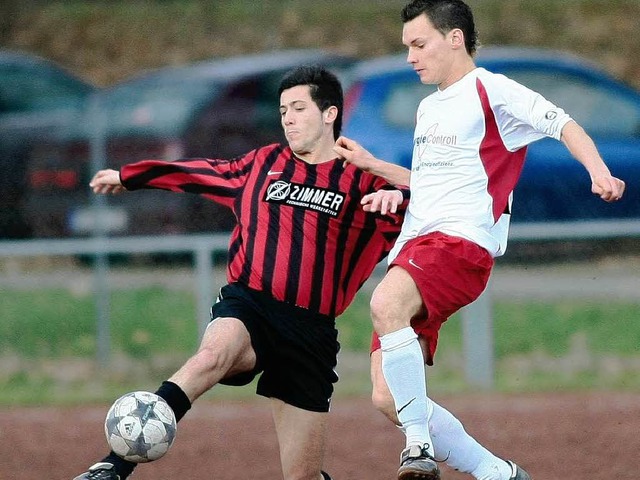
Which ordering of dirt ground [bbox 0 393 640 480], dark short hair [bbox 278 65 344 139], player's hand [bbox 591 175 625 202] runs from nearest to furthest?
player's hand [bbox 591 175 625 202], dark short hair [bbox 278 65 344 139], dirt ground [bbox 0 393 640 480]

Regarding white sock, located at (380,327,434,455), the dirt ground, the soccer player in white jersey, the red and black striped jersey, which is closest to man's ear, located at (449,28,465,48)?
the soccer player in white jersey

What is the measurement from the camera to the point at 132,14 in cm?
1916

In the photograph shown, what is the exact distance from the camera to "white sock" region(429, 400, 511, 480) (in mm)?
5766

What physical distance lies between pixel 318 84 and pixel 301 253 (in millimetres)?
719

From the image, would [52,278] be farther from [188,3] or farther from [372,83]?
[188,3]

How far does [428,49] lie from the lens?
5.65 m

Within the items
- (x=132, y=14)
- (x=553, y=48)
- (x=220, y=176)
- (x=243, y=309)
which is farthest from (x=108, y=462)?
(x=132, y=14)

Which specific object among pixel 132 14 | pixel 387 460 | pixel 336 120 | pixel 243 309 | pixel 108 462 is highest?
pixel 132 14

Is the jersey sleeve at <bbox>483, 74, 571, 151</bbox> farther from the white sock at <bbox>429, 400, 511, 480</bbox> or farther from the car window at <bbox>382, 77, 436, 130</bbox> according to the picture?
the car window at <bbox>382, 77, 436, 130</bbox>

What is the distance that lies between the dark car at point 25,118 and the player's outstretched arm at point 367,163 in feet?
17.9

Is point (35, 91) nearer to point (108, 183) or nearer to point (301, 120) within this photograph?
point (108, 183)

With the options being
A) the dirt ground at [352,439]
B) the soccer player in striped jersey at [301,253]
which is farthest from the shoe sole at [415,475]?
the dirt ground at [352,439]

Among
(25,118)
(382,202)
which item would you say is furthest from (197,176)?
(25,118)

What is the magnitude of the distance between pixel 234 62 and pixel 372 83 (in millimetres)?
1710
